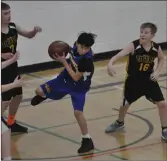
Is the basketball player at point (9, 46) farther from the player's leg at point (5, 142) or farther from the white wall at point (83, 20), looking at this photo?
the white wall at point (83, 20)

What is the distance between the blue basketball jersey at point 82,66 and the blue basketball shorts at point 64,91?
0.21 feet

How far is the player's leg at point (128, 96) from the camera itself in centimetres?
672

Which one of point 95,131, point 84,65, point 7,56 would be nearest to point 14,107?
point 7,56

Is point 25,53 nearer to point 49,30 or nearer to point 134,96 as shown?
point 49,30

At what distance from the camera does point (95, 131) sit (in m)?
7.02

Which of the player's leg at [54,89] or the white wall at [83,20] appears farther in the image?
the white wall at [83,20]

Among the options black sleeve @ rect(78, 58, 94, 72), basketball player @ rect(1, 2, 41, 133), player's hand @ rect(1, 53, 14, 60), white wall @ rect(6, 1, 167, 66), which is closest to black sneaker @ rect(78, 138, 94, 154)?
black sleeve @ rect(78, 58, 94, 72)

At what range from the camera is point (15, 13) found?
10180mm

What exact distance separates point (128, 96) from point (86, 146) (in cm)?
92

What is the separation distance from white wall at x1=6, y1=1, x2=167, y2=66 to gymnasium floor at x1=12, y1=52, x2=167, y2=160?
147cm

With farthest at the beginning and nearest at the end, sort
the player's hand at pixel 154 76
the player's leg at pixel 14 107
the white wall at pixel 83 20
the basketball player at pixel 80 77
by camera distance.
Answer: the white wall at pixel 83 20 → the player's leg at pixel 14 107 → the player's hand at pixel 154 76 → the basketball player at pixel 80 77

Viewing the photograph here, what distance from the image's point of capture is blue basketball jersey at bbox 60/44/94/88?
6.23m

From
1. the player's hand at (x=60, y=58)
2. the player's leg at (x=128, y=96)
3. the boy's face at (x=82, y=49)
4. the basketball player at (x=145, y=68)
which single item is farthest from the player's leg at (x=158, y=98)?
the player's hand at (x=60, y=58)

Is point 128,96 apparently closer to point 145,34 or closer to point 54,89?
point 145,34
